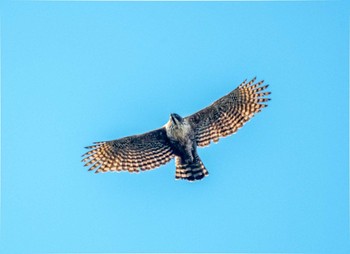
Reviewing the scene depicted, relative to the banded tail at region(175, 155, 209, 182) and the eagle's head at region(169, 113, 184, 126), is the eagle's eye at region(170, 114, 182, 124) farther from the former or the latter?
the banded tail at region(175, 155, 209, 182)

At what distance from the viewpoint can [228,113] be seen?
21.7 meters

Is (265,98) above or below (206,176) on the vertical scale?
above

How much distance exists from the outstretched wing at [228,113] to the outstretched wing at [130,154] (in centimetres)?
97

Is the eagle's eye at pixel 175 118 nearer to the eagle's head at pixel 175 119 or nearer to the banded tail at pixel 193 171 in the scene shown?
the eagle's head at pixel 175 119

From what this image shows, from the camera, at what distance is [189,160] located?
2169 cm

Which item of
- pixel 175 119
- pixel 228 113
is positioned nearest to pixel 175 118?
pixel 175 119

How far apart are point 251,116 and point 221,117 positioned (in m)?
0.75

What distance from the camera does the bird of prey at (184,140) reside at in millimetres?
21484

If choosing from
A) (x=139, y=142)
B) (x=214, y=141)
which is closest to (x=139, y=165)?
(x=139, y=142)

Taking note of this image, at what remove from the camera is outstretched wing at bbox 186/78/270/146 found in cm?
2150

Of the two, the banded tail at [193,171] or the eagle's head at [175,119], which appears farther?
the banded tail at [193,171]

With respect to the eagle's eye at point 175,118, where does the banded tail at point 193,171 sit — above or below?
below

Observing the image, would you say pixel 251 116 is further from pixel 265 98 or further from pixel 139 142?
pixel 139 142

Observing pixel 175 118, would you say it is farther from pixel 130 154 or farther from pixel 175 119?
pixel 130 154
